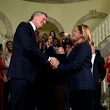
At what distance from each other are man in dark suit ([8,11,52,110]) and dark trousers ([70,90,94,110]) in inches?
20.1

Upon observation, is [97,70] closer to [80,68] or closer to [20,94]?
[80,68]

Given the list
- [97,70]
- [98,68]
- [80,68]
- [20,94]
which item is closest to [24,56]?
[20,94]

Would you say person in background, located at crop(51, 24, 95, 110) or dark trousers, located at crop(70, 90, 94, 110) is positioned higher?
person in background, located at crop(51, 24, 95, 110)

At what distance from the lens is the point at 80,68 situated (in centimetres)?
350

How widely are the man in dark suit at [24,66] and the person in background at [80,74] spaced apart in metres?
0.27

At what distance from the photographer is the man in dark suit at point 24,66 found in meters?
3.35

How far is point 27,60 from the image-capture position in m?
3.43

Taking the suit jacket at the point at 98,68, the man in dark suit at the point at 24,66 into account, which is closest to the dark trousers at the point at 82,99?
the man in dark suit at the point at 24,66

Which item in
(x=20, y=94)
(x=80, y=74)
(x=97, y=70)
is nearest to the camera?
(x=20, y=94)

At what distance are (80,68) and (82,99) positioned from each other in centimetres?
37

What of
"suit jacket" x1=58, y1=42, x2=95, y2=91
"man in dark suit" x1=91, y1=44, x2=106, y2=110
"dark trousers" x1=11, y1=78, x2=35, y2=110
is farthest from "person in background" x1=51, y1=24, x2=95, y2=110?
"man in dark suit" x1=91, y1=44, x2=106, y2=110

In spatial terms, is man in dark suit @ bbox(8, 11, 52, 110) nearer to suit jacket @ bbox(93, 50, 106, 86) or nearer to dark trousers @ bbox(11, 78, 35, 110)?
dark trousers @ bbox(11, 78, 35, 110)

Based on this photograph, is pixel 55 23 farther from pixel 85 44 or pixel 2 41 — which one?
pixel 85 44

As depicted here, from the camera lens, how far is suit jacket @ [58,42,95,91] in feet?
11.3
